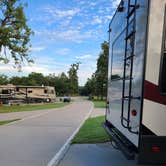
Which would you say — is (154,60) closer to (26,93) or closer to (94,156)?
(94,156)

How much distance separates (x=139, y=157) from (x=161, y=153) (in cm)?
30

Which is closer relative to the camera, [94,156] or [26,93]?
[94,156]

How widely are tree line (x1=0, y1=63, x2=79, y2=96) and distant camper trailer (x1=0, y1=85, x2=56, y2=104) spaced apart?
119ft

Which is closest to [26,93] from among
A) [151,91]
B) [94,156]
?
[94,156]

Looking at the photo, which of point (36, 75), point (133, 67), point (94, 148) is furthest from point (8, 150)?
point (36, 75)

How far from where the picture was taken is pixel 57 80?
92875 millimetres

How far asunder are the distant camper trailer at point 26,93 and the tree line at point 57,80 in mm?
36234

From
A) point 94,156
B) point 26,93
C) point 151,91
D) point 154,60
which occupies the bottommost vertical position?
point 94,156

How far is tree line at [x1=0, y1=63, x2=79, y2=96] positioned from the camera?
92.3 meters

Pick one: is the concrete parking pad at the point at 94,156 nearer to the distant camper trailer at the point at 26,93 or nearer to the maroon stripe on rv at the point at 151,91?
the maroon stripe on rv at the point at 151,91

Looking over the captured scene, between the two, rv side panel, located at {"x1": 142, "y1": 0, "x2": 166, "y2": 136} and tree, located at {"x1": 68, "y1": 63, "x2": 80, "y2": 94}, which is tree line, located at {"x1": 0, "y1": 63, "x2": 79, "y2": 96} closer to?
tree, located at {"x1": 68, "y1": 63, "x2": 80, "y2": 94}

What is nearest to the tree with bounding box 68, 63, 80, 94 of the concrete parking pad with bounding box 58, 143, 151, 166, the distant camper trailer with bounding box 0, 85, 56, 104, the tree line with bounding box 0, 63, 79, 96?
the tree line with bounding box 0, 63, 79, 96

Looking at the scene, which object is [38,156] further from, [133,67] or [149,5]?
[149,5]

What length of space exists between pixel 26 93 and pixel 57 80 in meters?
44.0
